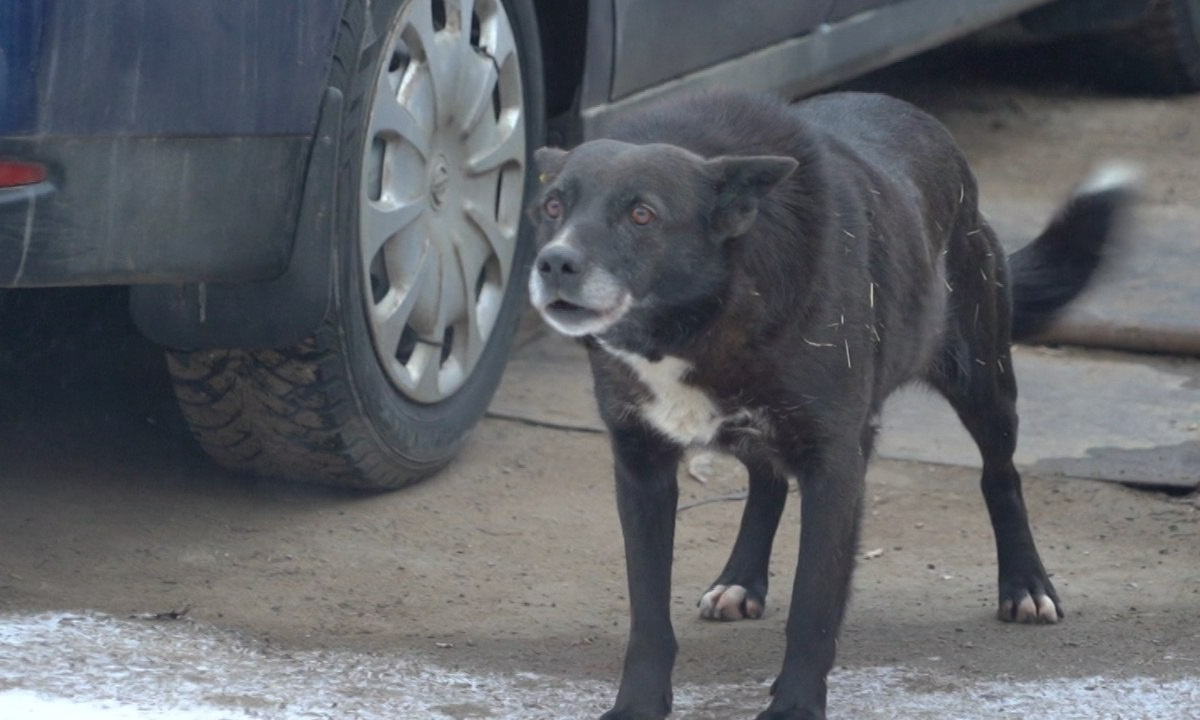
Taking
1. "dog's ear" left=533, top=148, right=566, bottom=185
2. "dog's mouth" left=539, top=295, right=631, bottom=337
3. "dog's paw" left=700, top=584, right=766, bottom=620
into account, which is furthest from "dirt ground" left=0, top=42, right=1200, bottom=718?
"dog's ear" left=533, top=148, right=566, bottom=185

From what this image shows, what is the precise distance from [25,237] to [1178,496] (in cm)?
284

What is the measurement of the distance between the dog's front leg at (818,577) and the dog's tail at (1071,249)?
4.31 ft

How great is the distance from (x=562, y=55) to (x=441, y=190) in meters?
0.69

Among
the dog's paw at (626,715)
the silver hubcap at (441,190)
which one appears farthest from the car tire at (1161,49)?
the dog's paw at (626,715)

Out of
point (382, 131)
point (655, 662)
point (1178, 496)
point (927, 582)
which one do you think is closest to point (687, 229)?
point (655, 662)

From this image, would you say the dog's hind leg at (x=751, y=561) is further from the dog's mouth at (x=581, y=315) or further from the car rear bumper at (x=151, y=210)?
the car rear bumper at (x=151, y=210)

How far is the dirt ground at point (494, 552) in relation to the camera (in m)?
3.48

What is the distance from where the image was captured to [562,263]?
112 inches

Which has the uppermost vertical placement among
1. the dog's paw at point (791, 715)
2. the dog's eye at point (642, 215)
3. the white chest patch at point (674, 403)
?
the dog's eye at point (642, 215)

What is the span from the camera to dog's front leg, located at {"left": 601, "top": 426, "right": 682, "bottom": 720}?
10.1 ft

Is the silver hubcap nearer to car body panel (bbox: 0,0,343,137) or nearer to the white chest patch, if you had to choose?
car body panel (bbox: 0,0,343,137)

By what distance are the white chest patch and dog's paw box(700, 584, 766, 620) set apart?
66 centimetres

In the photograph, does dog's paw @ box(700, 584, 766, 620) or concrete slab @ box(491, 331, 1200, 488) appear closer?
dog's paw @ box(700, 584, 766, 620)

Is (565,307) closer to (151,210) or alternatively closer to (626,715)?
(626,715)
